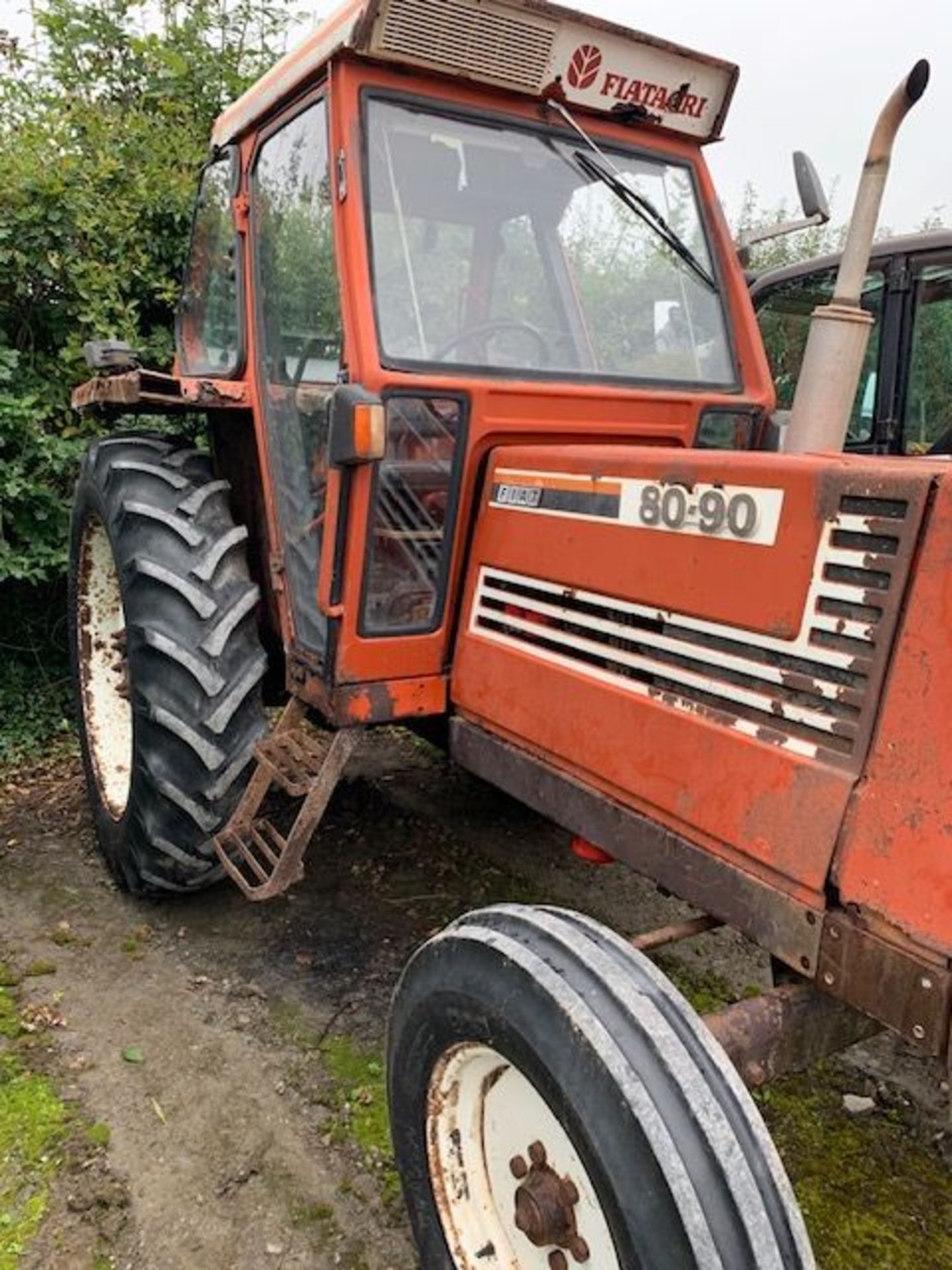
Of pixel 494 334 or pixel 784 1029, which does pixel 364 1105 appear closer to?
pixel 784 1029

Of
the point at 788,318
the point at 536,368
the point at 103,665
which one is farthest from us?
the point at 788,318

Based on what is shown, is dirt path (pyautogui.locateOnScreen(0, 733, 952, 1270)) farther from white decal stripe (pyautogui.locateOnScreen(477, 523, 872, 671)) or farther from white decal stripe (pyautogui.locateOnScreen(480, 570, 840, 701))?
white decal stripe (pyautogui.locateOnScreen(477, 523, 872, 671))

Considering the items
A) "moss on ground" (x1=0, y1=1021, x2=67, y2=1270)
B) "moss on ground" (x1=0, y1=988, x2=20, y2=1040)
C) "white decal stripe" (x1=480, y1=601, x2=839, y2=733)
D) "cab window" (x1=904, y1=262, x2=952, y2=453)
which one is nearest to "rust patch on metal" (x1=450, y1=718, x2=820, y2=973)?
"white decal stripe" (x1=480, y1=601, x2=839, y2=733)

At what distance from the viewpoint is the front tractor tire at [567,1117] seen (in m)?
1.37

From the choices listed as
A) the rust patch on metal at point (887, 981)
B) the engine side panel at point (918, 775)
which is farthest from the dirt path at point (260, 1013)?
the engine side panel at point (918, 775)

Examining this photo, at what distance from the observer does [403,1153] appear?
1.94 metres

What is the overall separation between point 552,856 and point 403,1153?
190 cm

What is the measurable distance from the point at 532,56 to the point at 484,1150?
7.79ft

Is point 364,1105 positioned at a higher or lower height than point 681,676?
lower

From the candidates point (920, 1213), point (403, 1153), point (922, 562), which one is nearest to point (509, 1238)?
point (403, 1153)

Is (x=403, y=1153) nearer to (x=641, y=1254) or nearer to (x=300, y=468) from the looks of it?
(x=641, y=1254)

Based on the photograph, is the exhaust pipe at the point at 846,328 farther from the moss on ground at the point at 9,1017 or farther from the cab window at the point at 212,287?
the moss on ground at the point at 9,1017

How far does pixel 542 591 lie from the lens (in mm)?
2295

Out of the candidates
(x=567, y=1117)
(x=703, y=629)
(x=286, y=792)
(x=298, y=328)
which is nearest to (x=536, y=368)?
(x=298, y=328)
